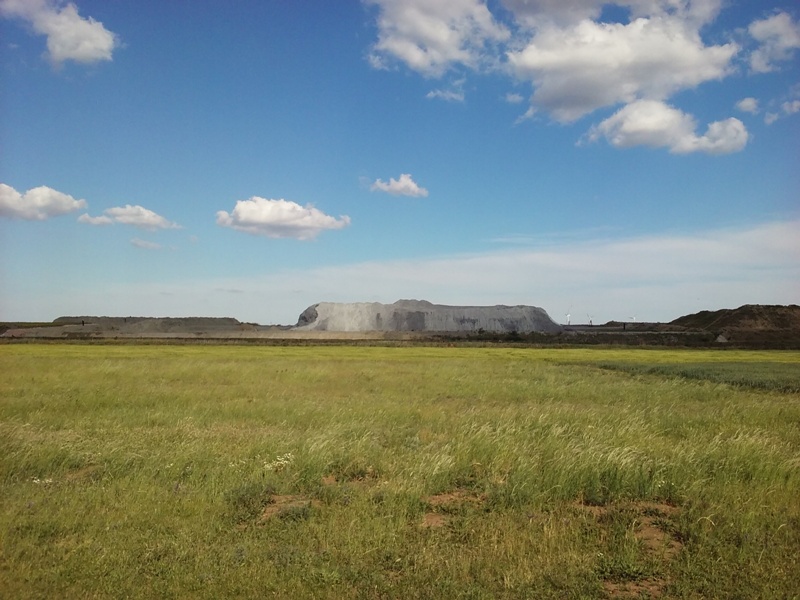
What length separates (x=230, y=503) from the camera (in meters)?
10.0

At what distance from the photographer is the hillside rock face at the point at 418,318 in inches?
5089

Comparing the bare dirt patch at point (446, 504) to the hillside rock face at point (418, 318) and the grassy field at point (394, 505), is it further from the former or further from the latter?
→ the hillside rock face at point (418, 318)

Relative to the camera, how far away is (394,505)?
31.8ft

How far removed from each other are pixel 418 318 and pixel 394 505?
12401cm

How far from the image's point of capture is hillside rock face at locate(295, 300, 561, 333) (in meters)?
129

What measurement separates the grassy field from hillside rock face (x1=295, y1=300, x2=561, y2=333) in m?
110

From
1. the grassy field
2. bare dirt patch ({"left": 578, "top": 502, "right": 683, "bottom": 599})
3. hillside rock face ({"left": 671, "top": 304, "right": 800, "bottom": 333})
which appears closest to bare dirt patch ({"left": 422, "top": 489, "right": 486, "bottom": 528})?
the grassy field

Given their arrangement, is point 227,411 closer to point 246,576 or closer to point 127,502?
point 127,502

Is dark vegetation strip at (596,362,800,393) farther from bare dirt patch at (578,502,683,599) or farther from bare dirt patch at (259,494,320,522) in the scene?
bare dirt patch at (259,494,320,522)

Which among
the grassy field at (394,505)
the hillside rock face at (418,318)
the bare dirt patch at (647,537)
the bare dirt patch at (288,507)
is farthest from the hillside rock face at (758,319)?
the bare dirt patch at (288,507)

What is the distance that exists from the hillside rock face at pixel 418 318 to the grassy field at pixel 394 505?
11033 cm

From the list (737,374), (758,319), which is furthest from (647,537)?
(758,319)

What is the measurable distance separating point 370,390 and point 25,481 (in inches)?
654

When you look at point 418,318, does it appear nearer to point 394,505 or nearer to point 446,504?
point 446,504
